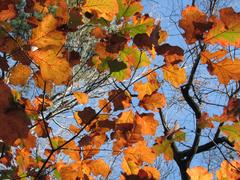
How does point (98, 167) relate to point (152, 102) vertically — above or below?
below

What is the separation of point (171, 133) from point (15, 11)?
60 centimetres

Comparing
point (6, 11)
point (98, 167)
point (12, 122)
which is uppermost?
point (6, 11)

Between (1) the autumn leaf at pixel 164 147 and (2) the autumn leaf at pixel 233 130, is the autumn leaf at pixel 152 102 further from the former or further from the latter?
(2) the autumn leaf at pixel 233 130

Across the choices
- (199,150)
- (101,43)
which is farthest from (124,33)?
(199,150)

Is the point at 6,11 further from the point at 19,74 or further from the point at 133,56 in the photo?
the point at 133,56

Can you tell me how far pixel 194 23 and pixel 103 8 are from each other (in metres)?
0.24

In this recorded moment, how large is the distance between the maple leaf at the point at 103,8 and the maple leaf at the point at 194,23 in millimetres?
173

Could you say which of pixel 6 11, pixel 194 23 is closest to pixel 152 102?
pixel 194 23

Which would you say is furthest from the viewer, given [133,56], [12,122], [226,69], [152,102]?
[152,102]

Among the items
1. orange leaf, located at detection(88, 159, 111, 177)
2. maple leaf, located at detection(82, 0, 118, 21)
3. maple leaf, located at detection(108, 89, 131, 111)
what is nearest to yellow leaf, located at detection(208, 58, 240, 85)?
maple leaf, located at detection(82, 0, 118, 21)

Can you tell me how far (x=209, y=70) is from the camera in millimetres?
870

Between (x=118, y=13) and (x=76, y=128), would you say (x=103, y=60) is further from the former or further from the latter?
(x=76, y=128)

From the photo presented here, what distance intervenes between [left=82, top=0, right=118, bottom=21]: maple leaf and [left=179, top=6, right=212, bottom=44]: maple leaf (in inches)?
6.8

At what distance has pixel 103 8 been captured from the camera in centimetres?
91
